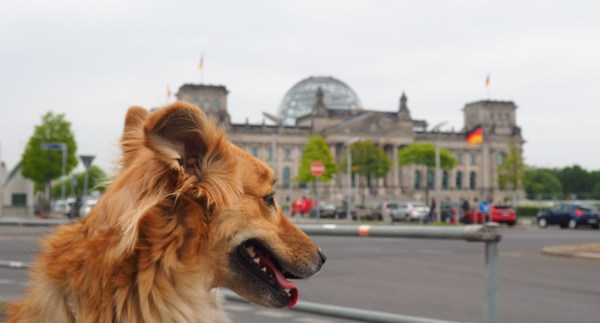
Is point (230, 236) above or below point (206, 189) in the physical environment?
below

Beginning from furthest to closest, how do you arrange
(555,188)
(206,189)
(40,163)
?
1. (555,188)
2. (40,163)
3. (206,189)

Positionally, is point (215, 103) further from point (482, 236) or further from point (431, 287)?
point (482, 236)

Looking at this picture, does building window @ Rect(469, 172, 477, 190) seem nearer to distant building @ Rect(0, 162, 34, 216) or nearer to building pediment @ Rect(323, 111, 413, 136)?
building pediment @ Rect(323, 111, 413, 136)

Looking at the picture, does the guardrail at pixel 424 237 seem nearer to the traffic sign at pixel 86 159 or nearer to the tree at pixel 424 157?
the traffic sign at pixel 86 159

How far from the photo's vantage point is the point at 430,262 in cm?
1148

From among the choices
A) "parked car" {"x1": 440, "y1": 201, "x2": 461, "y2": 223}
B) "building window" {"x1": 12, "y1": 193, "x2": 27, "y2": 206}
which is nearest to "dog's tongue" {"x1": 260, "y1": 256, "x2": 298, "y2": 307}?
"parked car" {"x1": 440, "y1": 201, "x2": 461, "y2": 223}

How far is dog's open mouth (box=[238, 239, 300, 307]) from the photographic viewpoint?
2342mm

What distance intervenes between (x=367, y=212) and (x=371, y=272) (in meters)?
44.6

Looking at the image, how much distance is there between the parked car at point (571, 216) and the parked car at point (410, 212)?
9.07 metres

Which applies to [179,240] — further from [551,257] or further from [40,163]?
[40,163]

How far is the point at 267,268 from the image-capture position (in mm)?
2416

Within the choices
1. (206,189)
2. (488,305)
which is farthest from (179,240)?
(488,305)

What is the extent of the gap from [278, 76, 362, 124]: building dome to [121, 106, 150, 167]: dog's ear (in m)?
126

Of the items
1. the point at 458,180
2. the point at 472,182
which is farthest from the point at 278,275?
the point at 472,182
